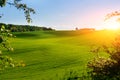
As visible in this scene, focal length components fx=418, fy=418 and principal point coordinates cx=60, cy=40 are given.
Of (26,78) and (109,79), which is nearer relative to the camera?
(109,79)

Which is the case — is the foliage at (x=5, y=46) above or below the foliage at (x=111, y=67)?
above

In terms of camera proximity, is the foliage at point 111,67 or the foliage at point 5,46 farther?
the foliage at point 111,67

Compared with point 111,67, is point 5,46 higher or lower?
higher

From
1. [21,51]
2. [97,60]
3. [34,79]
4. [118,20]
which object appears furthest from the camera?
[21,51]

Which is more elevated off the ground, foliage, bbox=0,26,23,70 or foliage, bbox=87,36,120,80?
foliage, bbox=0,26,23,70

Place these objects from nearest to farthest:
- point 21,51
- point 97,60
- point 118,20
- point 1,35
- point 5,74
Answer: point 1,35 < point 118,20 < point 97,60 < point 5,74 < point 21,51

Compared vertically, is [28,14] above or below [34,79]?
above

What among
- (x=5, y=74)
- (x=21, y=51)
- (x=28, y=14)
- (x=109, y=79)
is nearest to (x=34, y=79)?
(x=5, y=74)

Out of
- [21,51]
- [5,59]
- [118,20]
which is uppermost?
[118,20]

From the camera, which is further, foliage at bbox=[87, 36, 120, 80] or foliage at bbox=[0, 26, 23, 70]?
foliage at bbox=[87, 36, 120, 80]

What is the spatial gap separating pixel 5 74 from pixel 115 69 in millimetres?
14358

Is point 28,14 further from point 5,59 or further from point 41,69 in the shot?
point 41,69

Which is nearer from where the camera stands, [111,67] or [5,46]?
[5,46]

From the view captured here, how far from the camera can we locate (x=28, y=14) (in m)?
15.2
